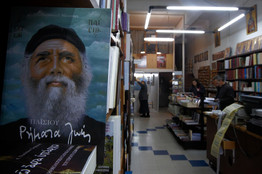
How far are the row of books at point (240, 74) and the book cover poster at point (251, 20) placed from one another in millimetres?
1257

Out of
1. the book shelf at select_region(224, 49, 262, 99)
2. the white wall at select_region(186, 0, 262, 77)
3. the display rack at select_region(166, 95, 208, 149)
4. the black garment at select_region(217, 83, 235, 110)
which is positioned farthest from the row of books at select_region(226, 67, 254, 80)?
the display rack at select_region(166, 95, 208, 149)

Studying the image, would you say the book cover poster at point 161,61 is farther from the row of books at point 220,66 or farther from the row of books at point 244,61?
the row of books at point 244,61

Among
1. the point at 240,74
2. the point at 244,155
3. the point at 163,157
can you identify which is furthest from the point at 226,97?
the point at 244,155

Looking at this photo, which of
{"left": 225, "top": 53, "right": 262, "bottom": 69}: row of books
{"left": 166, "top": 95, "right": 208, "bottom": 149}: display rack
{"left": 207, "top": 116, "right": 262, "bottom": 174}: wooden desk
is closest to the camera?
{"left": 207, "top": 116, "right": 262, "bottom": 174}: wooden desk

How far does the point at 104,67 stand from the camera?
52cm

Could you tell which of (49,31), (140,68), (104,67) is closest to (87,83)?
(104,67)

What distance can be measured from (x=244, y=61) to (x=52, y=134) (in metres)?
6.47

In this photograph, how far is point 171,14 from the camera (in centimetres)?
822

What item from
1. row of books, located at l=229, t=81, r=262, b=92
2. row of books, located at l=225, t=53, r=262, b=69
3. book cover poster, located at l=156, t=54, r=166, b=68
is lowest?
row of books, located at l=229, t=81, r=262, b=92

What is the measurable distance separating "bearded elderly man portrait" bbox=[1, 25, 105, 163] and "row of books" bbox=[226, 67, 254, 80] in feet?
19.3

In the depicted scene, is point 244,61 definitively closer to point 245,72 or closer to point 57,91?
point 245,72

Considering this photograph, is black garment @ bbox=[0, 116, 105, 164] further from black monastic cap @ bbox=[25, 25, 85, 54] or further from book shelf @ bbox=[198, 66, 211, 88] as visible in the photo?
book shelf @ bbox=[198, 66, 211, 88]

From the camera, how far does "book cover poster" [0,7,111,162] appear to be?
49 cm

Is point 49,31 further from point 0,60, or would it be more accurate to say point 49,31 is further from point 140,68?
point 140,68
